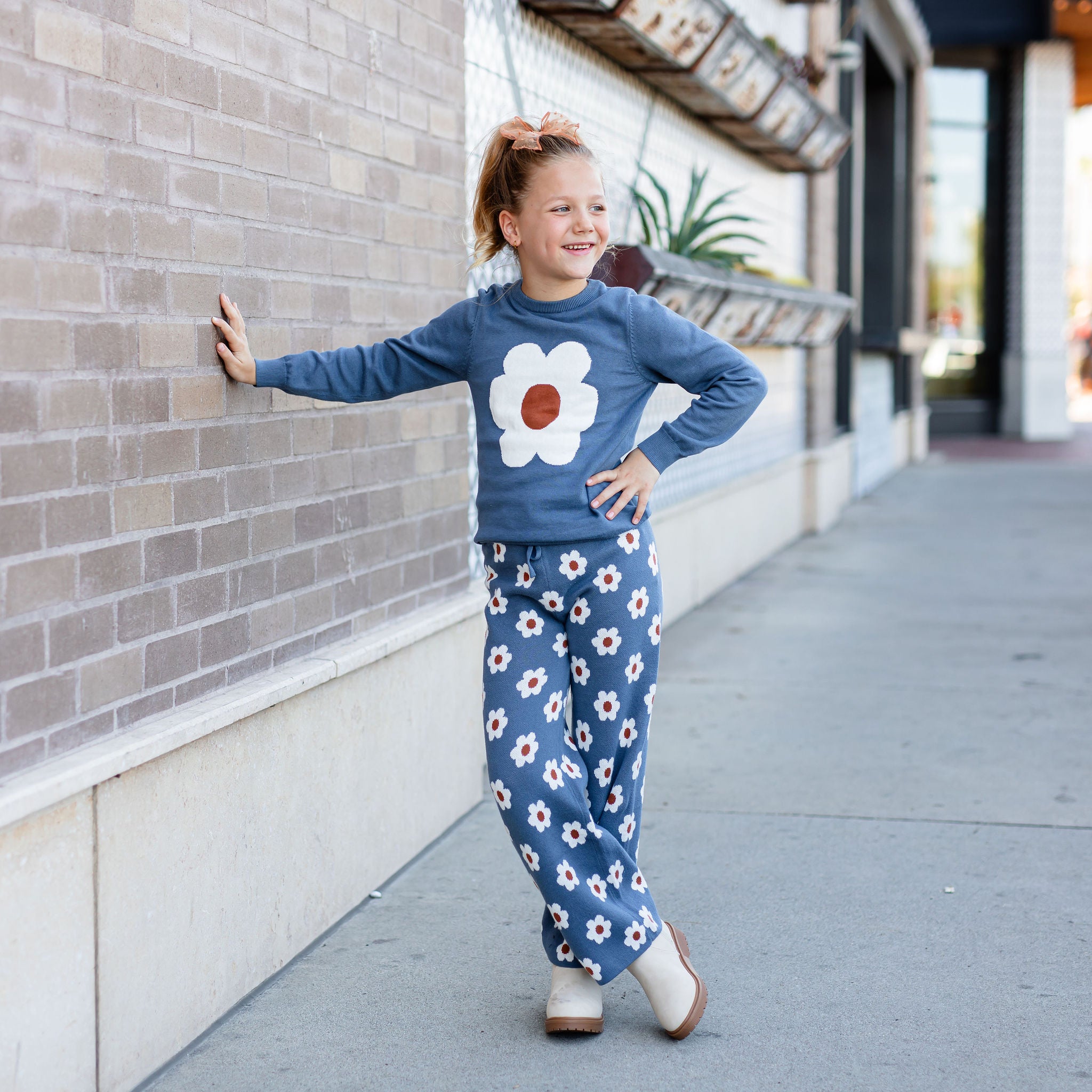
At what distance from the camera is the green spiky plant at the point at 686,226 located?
6551mm

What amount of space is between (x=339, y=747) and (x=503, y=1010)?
714mm

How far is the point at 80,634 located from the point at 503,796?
795 mm

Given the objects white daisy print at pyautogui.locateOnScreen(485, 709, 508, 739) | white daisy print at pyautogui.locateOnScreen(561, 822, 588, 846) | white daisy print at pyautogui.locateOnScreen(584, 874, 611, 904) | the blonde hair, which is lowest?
white daisy print at pyautogui.locateOnScreen(584, 874, 611, 904)

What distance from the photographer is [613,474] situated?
2.65 metres

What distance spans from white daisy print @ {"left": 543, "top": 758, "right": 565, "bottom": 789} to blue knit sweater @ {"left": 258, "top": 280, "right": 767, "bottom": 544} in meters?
0.40

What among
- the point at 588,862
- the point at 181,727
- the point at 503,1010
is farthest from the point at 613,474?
the point at 503,1010

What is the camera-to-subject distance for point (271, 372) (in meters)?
2.79

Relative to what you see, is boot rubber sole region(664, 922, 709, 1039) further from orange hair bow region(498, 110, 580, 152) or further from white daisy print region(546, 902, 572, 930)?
orange hair bow region(498, 110, 580, 152)

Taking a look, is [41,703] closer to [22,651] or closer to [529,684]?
[22,651]

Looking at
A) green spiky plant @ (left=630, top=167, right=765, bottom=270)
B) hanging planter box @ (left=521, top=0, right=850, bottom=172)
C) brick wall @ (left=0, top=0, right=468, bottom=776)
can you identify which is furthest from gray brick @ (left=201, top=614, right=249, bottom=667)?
green spiky plant @ (left=630, top=167, right=765, bottom=270)

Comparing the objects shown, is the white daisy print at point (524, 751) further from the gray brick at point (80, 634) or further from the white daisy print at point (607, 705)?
the gray brick at point (80, 634)

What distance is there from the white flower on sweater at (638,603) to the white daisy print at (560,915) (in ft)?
1.75

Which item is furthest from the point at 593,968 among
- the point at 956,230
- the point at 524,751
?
the point at 956,230

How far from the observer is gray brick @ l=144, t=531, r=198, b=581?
260cm
